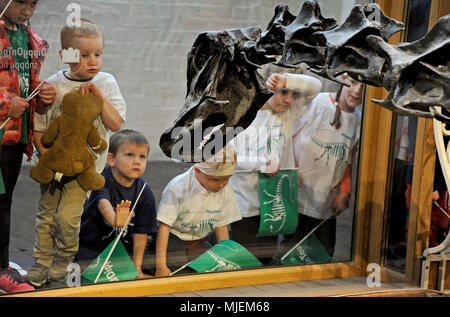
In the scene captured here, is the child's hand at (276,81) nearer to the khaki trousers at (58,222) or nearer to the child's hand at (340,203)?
the child's hand at (340,203)

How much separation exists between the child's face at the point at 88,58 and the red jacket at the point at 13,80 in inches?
5.6

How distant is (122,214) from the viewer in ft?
9.46

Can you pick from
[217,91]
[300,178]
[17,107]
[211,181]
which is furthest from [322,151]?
[217,91]

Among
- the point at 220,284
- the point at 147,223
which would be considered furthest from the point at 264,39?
the point at 220,284

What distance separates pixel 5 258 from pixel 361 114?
1.96m

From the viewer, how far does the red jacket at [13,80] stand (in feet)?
8.21

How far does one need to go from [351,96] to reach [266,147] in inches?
23.1

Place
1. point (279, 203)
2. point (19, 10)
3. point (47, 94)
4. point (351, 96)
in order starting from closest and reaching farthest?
point (19, 10) < point (47, 94) < point (279, 203) < point (351, 96)

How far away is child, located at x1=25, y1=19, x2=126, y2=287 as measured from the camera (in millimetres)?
2654

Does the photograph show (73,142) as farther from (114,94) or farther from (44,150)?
(114,94)

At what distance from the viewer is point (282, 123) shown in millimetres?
3193

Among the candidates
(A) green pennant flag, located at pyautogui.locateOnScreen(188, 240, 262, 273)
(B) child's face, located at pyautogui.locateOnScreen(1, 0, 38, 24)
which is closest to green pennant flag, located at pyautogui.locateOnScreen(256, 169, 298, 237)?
(A) green pennant flag, located at pyautogui.locateOnScreen(188, 240, 262, 273)

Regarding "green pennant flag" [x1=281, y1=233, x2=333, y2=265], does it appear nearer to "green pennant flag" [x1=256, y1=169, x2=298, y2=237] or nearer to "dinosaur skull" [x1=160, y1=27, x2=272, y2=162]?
"green pennant flag" [x1=256, y1=169, x2=298, y2=237]

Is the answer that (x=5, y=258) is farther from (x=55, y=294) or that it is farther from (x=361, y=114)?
(x=361, y=114)
